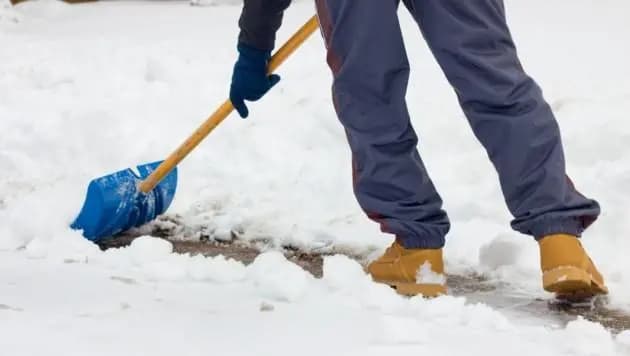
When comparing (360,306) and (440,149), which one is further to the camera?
(440,149)

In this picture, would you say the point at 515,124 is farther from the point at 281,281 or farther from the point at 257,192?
the point at 257,192

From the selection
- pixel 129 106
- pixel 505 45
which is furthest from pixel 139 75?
pixel 505 45

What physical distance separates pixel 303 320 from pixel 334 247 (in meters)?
0.92

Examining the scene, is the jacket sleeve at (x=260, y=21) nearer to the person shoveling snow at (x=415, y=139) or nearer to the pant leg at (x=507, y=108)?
the person shoveling snow at (x=415, y=139)

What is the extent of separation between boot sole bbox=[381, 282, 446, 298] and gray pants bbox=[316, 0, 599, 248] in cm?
11

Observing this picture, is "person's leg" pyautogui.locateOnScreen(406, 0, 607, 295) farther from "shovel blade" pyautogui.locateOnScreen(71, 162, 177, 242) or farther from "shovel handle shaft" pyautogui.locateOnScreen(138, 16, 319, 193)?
"shovel blade" pyautogui.locateOnScreen(71, 162, 177, 242)

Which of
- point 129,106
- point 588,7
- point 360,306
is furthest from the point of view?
point 588,7

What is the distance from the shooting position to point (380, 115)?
229 centimetres

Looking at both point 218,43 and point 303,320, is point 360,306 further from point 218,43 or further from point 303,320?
point 218,43

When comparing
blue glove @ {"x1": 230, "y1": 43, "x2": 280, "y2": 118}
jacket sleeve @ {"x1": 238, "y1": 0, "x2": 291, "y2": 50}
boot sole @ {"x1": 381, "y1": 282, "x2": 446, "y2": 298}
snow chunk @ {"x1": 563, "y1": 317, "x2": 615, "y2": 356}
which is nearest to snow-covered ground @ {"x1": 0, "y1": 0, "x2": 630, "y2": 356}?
snow chunk @ {"x1": 563, "y1": 317, "x2": 615, "y2": 356}

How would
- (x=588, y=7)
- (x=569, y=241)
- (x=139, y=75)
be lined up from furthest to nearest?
(x=588, y=7)
(x=139, y=75)
(x=569, y=241)

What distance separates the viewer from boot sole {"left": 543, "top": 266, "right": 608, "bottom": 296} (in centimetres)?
211

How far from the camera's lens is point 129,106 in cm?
407

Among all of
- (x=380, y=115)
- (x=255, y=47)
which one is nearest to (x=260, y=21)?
(x=255, y=47)
